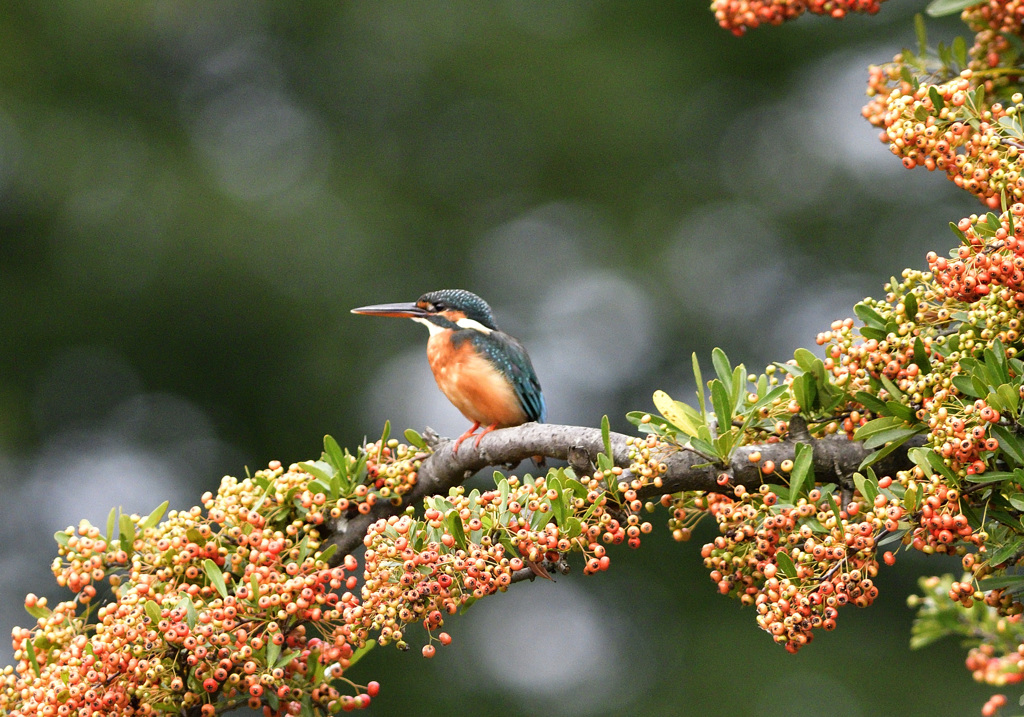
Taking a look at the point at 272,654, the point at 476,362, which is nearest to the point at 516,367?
the point at 476,362

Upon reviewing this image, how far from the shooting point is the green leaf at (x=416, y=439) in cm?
229

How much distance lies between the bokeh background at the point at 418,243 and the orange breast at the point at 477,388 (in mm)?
4897

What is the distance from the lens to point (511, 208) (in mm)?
9016

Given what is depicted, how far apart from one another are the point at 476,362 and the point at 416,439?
78 cm

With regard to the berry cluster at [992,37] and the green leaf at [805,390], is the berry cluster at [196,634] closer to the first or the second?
the green leaf at [805,390]

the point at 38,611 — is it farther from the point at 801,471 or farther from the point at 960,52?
the point at 960,52

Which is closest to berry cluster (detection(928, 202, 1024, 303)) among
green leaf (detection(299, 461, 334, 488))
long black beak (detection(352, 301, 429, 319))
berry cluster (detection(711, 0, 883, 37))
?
berry cluster (detection(711, 0, 883, 37))

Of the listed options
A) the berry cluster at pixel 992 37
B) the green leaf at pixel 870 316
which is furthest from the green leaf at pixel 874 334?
the berry cluster at pixel 992 37

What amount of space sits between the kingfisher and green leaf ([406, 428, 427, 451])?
49cm

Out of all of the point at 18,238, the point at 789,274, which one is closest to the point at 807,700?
the point at 789,274

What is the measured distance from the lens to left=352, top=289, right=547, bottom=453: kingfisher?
301 centimetres

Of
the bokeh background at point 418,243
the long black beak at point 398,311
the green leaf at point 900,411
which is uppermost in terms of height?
the bokeh background at point 418,243

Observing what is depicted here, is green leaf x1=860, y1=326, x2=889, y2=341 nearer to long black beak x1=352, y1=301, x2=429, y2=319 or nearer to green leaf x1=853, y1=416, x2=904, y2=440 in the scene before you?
green leaf x1=853, y1=416, x2=904, y2=440

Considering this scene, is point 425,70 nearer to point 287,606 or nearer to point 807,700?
point 807,700
